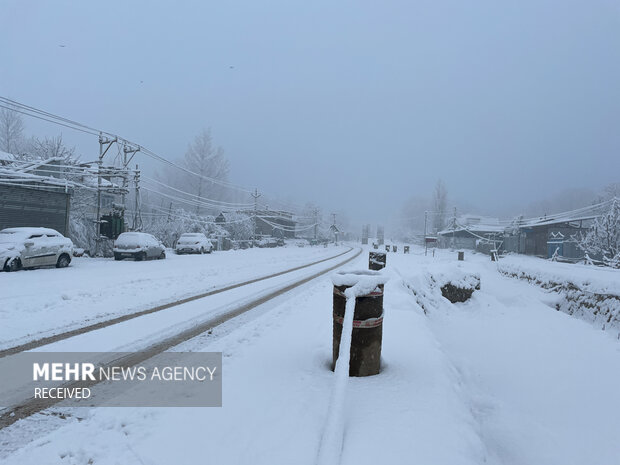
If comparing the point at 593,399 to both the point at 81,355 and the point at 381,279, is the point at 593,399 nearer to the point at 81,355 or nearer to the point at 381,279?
the point at 381,279

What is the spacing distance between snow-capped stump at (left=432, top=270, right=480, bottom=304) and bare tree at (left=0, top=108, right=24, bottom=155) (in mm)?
47096

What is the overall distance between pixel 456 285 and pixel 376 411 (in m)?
9.13

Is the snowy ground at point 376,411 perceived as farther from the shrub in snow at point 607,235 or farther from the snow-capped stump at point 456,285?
the shrub in snow at point 607,235

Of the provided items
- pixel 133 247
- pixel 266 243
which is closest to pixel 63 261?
pixel 133 247

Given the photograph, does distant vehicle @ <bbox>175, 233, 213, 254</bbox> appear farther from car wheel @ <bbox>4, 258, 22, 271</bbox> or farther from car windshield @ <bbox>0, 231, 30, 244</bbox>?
car wheel @ <bbox>4, 258, 22, 271</bbox>

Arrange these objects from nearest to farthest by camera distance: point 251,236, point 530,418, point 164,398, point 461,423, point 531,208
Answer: point 461,423, point 164,398, point 530,418, point 251,236, point 531,208

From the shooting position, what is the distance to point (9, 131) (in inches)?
1558

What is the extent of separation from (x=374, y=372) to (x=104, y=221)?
22.0 metres

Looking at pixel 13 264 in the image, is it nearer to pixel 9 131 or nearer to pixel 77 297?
pixel 77 297

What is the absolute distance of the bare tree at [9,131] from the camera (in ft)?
129

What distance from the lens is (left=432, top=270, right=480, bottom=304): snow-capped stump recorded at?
436 inches

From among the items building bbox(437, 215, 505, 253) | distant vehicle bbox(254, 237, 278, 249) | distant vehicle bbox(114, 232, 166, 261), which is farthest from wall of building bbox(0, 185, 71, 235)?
building bbox(437, 215, 505, 253)

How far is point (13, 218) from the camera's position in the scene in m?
18.9

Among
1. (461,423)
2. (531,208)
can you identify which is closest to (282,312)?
(461,423)
